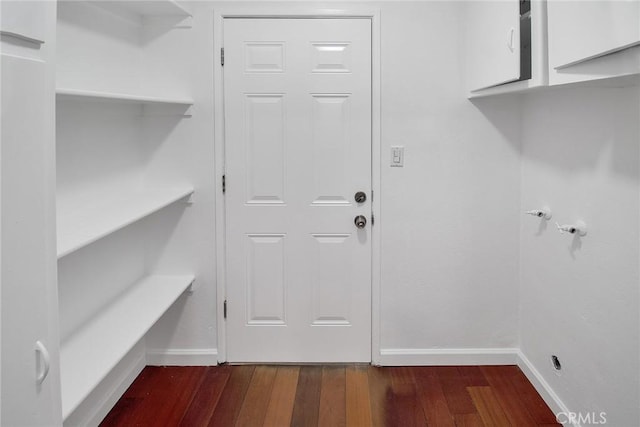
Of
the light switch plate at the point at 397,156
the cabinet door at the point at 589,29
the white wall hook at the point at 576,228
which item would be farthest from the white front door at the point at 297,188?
the cabinet door at the point at 589,29

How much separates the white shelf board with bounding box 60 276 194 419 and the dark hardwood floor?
486 mm

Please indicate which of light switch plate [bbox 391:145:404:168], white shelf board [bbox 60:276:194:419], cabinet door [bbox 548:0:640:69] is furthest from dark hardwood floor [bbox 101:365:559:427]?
cabinet door [bbox 548:0:640:69]

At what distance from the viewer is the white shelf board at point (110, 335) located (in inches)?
75.5

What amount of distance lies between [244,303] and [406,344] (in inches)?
38.3

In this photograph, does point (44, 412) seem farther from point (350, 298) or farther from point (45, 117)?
point (350, 298)

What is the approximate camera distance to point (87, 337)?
2277 millimetres

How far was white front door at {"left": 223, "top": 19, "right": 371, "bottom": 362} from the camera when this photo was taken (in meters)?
2.95

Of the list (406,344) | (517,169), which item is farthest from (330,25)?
(406,344)

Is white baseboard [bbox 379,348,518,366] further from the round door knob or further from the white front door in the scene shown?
the round door knob

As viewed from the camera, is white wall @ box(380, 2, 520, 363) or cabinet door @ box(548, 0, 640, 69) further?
white wall @ box(380, 2, 520, 363)

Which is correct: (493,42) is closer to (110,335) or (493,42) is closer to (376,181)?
(376,181)

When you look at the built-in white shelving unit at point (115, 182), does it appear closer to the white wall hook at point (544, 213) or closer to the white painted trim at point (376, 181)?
the white painted trim at point (376, 181)

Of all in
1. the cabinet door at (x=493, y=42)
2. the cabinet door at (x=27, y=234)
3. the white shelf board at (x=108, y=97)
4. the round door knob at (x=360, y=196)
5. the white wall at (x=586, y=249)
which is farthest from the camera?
the round door knob at (x=360, y=196)

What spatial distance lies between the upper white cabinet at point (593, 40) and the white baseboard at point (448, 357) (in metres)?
1.74
